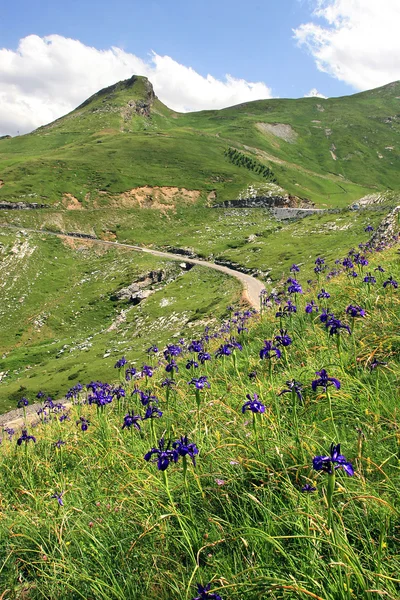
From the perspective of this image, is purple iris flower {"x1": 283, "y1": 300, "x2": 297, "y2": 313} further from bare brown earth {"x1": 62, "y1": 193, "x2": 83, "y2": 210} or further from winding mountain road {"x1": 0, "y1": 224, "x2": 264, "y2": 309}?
bare brown earth {"x1": 62, "y1": 193, "x2": 83, "y2": 210}

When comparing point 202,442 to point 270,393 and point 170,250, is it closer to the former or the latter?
point 270,393

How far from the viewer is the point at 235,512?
373 cm

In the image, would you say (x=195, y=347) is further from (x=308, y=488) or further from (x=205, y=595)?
(x=205, y=595)

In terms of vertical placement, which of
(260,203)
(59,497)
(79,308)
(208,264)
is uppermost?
(260,203)

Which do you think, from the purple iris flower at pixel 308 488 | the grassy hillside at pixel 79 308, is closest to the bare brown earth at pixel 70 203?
the grassy hillside at pixel 79 308

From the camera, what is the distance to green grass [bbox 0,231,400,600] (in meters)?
2.83

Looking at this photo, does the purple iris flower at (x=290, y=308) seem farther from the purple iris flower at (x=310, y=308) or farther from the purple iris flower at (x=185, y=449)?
the purple iris flower at (x=185, y=449)


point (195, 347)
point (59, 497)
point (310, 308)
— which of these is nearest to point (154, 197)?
point (310, 308)

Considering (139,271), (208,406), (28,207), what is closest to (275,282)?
(139,271)

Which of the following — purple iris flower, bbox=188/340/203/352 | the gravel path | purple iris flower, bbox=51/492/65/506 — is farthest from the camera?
the gravel path

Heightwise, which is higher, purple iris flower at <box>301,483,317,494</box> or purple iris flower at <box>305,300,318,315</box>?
purple iris flower at <box>305,300,318,315</box>

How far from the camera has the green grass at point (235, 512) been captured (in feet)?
9.30

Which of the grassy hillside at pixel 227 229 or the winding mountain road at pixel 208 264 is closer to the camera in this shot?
the winding mountain road at pixel 208 264

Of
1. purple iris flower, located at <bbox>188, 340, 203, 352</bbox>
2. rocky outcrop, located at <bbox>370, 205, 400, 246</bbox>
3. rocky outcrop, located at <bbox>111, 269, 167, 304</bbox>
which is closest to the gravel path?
purple iris flower, located at <bbox>188, 340, 203, 352</bbox>
